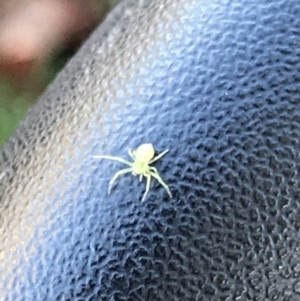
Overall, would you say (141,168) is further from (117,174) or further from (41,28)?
(41,28)

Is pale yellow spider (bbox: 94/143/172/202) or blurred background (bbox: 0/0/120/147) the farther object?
blurred background (bbox: 0/0/120/147)

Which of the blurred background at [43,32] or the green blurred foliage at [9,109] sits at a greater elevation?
the blurred background at [43,32]

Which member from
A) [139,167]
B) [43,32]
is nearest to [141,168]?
[139,167]

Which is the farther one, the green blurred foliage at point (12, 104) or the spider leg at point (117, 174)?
the green blurred foliage at point (12, 104)

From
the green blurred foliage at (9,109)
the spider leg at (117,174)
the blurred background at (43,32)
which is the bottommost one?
the green blurred foliage at (9,109)

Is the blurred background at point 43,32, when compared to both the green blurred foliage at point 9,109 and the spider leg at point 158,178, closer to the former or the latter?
the green blurred foliage at point 9,109

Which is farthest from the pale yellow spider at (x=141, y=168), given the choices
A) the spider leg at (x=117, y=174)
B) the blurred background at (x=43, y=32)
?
the blurred background at (x=43, y=32)

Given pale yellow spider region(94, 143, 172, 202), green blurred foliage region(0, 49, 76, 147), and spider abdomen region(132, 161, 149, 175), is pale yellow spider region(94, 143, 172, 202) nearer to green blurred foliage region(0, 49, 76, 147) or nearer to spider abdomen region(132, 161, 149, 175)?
spider abdomen region(132, 161, 149, 175)

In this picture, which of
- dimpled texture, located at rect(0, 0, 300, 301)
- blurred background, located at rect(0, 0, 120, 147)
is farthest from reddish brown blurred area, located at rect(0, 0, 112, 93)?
dimpled texture, located at rect(0, 0, 300, 301)
